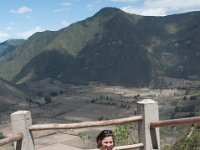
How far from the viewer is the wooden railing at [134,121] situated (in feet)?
29.7

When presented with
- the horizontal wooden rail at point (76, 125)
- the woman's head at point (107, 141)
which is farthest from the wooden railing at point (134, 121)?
the woman's head at point (107, 141)

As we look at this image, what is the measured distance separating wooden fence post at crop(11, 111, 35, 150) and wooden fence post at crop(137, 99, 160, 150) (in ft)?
8.31

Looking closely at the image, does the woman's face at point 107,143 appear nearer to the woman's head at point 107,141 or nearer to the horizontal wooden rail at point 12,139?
the woman's head at point 107,141

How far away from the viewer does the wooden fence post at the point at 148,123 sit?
9438 millimetres

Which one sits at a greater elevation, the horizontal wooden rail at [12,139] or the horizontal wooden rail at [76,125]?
the horizontal wooden rail at [76,125]

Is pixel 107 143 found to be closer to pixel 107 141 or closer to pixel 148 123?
pixel 107 141

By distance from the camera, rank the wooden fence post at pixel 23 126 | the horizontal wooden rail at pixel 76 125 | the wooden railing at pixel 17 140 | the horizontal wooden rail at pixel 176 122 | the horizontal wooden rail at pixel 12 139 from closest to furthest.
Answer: the horizontal wooden rail at pixel 12 139
the wooden railing at pixel 17 140
the horizontal wooden rail at pixel 176 122
the wooden fence post at pixel 23 126
the horizontal wooden rail at pixel 76 125

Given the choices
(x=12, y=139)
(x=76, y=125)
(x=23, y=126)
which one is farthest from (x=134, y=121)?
(x=12, y=139)

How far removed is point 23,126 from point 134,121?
2498mm

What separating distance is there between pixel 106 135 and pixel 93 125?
2096 mm

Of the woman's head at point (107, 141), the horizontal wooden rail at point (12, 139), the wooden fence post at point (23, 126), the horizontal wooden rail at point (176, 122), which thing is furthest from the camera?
the wooden fence post at point (23, 126)

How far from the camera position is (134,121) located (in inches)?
375

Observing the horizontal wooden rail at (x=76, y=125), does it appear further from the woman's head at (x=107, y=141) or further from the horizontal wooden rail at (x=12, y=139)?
the woman's head at (x=107, y=141)

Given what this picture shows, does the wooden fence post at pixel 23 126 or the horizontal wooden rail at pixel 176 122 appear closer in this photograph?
the horizontal wooden rail at pixel 176 122
